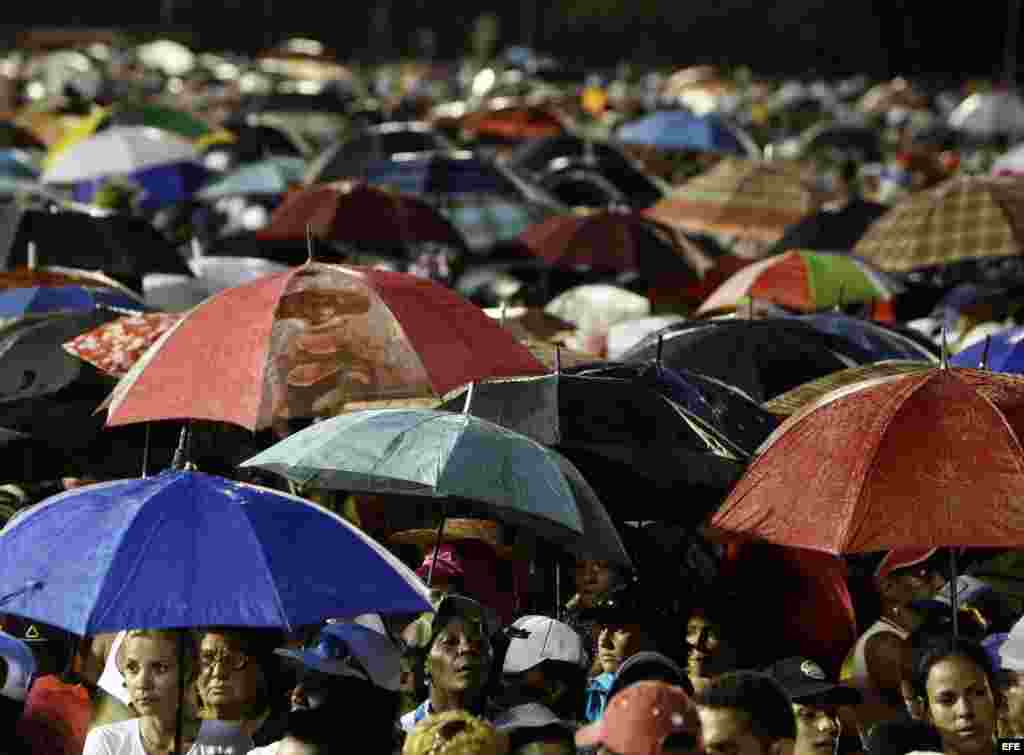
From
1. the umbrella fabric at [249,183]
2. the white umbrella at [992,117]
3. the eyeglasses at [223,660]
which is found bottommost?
the eyeglasses at [223,660]

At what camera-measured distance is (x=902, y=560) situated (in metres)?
8.48

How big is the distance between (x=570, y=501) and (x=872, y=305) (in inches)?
269

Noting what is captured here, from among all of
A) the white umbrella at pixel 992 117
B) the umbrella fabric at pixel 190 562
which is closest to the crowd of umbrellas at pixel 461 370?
the umbrella fabric at pixel 190 562

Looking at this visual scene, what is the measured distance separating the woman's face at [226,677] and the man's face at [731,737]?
132 cm

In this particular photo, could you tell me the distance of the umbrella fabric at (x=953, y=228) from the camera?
46.9 feet

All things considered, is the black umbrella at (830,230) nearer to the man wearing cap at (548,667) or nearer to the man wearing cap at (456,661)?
the man wearing cap at (548,667)

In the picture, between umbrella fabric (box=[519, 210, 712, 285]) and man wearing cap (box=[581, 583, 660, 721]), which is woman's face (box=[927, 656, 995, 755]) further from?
umbrella fabric (box=[519, 210, 712, 285])

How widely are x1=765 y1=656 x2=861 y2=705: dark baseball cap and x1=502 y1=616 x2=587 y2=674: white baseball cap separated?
0.54m

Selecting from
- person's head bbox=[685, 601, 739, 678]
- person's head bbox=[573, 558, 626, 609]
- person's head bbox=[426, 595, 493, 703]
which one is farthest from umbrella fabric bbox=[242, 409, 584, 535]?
person's head bbox=[573, 558, 626, 609]

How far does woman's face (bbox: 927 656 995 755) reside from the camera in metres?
6.64

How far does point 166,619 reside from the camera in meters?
6.08

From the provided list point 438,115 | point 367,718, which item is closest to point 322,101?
point 438,115

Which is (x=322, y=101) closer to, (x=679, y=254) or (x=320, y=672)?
(x=679, y=254)

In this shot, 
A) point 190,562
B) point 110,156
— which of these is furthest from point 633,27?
point 190,562
